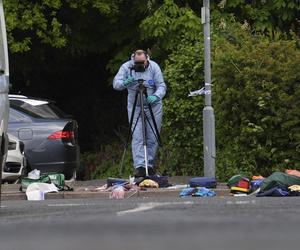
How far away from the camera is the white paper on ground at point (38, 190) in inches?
391

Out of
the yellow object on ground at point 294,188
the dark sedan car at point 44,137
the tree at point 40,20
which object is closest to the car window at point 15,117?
the dark sedan car at point 44,137

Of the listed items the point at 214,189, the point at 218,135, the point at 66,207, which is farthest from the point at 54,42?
the point at 66,207

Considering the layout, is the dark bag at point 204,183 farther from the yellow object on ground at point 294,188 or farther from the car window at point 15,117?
the car window at point 15,117

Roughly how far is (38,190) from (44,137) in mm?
2633

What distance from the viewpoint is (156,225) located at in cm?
673

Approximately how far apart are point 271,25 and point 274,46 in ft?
12.7

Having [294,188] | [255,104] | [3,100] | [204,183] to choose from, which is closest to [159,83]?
[255,104]

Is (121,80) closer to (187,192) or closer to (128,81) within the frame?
(128,81)

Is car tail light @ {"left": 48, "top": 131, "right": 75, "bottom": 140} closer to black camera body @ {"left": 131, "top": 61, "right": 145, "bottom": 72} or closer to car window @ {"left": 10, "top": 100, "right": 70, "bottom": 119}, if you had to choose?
car window @ {"left": 10, "top": 100, "right": 70, "bottom": 119}

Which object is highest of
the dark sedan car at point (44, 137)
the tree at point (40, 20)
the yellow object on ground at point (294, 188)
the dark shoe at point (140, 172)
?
the tree at point (40, 20)

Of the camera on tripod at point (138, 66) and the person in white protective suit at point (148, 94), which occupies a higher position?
the camera on tripod at point (138, 66)

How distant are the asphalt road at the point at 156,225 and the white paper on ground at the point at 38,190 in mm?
1212

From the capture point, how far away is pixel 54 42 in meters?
17.4

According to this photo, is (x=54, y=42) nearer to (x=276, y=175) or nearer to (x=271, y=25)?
(x=271, y=25)
